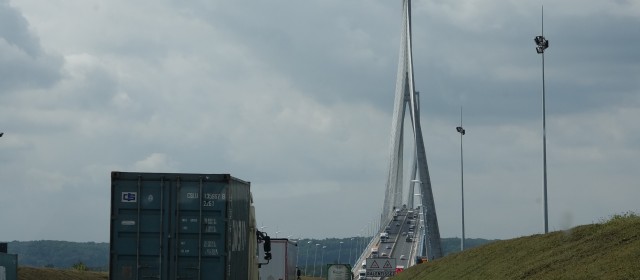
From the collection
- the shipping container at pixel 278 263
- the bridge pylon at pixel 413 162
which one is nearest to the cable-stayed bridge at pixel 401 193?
the bridge pylon at pixel 413 162

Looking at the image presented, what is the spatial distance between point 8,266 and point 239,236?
7.18 metres

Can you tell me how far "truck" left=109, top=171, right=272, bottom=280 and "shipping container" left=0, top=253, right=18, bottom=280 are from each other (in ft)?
18.1

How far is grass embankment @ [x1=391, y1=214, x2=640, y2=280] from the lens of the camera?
25.2 metres

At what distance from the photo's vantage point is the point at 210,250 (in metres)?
24.6

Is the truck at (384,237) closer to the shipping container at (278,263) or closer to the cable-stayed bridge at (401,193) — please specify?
the cable-stayed bridge at (401,193)

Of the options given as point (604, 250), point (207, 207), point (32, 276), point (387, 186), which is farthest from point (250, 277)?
point (387, 186)

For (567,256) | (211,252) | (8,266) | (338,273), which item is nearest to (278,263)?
(8,266)

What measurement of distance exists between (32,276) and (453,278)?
37.1m

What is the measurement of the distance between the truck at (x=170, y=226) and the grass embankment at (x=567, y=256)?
294 inches

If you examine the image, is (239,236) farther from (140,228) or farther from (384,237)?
(384,237)

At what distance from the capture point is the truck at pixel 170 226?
24.5 m

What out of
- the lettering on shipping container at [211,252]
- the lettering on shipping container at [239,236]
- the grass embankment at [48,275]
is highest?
the lettering on shipping container at [239,236]

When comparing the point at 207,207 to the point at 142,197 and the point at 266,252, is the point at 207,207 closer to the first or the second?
the point at 142,197

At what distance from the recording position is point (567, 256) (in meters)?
29.7
